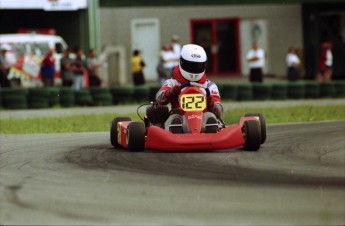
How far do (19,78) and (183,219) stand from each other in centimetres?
2025

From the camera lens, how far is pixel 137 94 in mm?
21984

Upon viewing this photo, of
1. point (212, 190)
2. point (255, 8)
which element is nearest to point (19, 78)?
point (255, 8)

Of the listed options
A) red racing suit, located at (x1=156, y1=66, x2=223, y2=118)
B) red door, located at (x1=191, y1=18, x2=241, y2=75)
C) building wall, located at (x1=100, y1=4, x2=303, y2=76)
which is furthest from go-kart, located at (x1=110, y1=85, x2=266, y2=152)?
red door, located at (x1=191, y1=18, x2=241, y2=75)

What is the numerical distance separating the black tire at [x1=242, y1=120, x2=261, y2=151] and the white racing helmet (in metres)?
0.85

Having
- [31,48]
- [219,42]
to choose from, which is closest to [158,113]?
[31,48]

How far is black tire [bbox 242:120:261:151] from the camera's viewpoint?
10.3 metres

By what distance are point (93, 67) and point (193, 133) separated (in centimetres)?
1483

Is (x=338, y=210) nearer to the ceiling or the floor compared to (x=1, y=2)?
nearer to the floor

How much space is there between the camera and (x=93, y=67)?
25078mm

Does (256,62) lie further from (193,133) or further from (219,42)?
(193,133)

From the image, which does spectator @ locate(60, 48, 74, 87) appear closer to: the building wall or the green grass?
the green grass

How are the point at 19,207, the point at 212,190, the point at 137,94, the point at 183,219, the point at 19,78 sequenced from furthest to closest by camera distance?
1. the point at 19,78
2. the point at 137,94
3. the point at 212,190
4. the point at 19,207
5. the point at 183,219

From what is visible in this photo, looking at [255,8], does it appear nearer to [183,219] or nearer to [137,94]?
[137,94]

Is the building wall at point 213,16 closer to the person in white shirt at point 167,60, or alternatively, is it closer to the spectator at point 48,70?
the person in white shirt at point 167,60
